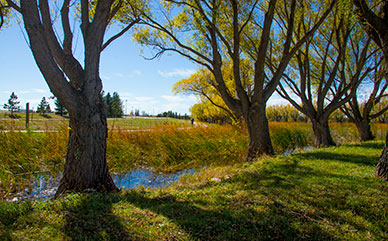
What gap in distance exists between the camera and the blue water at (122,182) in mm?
4719

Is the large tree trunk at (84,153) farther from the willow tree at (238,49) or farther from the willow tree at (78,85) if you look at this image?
the willow tree at (238,49)

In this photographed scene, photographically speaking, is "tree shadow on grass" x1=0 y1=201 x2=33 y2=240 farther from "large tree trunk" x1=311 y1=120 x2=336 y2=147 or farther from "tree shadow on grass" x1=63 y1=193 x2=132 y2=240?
"large tree trunk" x1=311 y1=120 x2=336 y2=147

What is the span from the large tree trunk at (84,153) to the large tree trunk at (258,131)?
201 inches

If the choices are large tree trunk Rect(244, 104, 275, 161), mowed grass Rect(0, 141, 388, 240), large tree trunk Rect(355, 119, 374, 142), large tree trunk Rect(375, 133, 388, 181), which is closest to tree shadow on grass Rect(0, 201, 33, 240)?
mowed grass Rect(0, 141, 388, 240)

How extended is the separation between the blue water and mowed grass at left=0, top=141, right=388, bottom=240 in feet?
6.53

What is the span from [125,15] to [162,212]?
6.74m

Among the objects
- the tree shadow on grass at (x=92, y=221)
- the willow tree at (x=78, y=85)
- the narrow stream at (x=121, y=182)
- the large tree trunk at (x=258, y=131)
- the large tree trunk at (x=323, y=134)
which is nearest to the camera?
the tree shadow on grass at (x=92, y=221)

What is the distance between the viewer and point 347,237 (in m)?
2.17

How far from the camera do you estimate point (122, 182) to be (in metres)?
6.20

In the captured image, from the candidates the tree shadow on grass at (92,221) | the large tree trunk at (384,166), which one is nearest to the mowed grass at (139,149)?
the tree shadow on grass at (92,221)

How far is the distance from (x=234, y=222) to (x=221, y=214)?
0.25 meters

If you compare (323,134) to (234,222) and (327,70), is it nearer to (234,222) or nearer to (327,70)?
(327,70)

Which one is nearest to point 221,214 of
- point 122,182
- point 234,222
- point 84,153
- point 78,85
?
point 234,222

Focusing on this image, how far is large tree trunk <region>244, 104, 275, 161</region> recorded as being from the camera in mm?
7289
